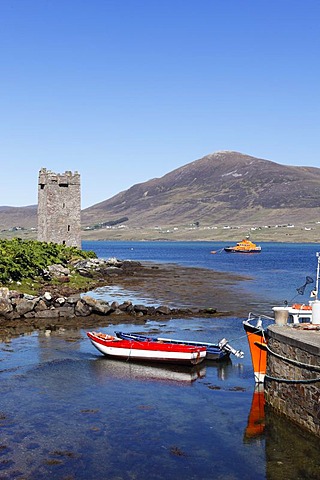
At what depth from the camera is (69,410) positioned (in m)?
22.5

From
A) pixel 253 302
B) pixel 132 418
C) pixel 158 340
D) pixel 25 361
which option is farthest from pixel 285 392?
pixel 253 302

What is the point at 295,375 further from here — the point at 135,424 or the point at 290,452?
the point at 135,424

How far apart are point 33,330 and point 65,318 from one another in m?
4.17

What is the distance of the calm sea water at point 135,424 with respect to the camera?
17.4 m

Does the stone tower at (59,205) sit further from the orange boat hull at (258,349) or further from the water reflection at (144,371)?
the orange boat hull at (258,349)

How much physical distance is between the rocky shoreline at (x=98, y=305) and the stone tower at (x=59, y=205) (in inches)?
585

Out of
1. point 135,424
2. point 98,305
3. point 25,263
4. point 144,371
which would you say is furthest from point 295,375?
point 25,263

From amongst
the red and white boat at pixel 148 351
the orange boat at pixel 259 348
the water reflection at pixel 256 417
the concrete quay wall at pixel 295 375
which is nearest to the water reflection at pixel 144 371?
the red and white boat at pixel 148 351

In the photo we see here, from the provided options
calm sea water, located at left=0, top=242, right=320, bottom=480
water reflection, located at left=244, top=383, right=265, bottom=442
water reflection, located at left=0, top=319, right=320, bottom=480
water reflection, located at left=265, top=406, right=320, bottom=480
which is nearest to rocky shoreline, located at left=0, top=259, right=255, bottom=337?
calm sea water, located at left=0, top=242, right=320, bottom=480

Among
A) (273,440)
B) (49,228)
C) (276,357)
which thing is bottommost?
(273,440)

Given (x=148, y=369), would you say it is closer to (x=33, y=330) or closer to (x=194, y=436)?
(x=194, y=436)

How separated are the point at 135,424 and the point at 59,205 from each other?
218ft

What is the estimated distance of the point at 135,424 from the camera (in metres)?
21.1

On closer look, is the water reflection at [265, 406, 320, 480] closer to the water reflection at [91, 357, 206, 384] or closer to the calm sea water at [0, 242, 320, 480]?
the calm sea water at [0, 242, 320, 480]
